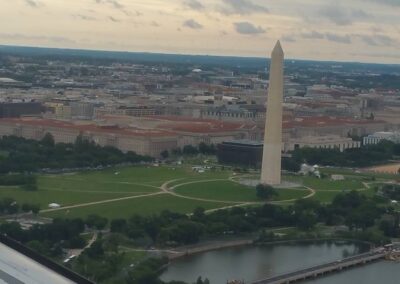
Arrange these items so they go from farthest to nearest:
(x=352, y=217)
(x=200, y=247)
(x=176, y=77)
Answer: (x=176, y=77) → (x=352, y=217) → (x=200, y=247)

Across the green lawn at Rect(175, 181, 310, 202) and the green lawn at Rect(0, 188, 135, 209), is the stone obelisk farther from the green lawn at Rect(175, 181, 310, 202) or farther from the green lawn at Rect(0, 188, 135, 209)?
the green lawn at Rect(0, 188, 135, 209)

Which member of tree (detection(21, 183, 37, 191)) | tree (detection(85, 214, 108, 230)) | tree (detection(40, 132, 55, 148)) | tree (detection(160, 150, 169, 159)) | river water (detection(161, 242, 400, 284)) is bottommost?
tree (detection(160, 150, 169, 159))

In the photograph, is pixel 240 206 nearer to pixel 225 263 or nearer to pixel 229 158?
pixel 225 263

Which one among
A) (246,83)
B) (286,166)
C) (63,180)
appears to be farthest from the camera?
(246,83)

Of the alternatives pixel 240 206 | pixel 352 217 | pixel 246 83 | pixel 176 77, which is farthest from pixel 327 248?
pixel 176 77

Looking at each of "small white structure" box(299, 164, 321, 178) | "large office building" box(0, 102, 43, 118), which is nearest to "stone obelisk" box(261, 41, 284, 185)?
"small white structure" box(299, 164, 321, 178)

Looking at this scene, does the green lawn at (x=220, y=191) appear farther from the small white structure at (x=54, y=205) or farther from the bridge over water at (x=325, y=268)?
the bridge over water at (x=325, y=268)

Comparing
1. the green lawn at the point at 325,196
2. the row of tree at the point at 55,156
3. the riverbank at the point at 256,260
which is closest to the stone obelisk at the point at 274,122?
the green lawn at the point at 325,196
